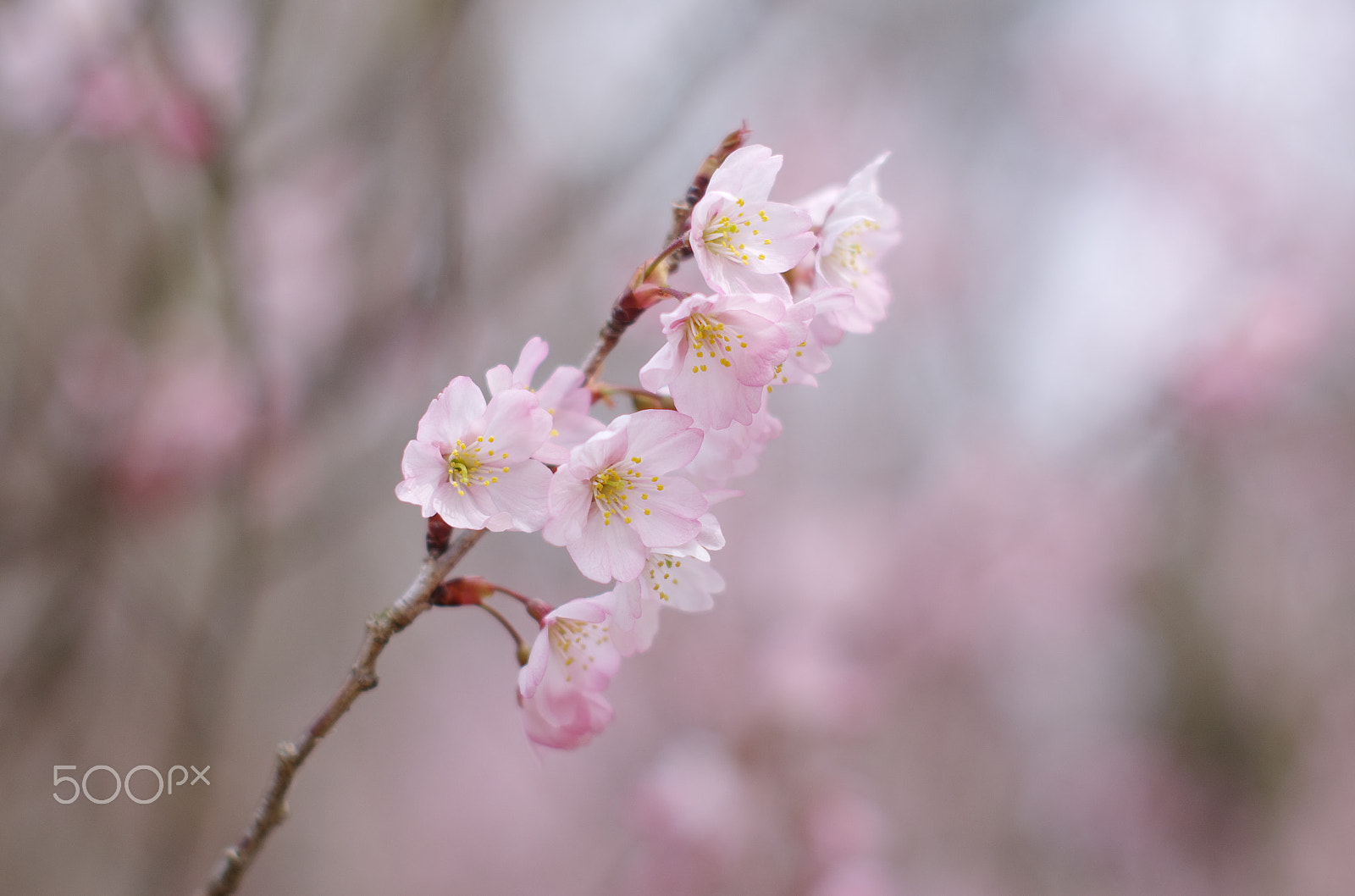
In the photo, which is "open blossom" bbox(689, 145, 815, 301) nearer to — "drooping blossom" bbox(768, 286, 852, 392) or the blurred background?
"drooping blossom" bbox(768, 286, 852, 392)

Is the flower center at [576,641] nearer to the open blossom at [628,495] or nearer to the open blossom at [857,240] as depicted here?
the open blossom at [628,495]

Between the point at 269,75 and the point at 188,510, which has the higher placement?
the point at 269,75

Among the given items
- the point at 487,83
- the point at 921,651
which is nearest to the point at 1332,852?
the point at 921,651

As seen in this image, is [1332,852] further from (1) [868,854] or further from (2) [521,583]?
(2) [521,583]

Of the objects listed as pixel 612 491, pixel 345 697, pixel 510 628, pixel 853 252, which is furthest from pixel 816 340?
pixel 345 697

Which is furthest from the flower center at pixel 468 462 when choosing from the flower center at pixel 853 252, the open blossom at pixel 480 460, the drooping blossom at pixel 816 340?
the flower center at pixel 853 252

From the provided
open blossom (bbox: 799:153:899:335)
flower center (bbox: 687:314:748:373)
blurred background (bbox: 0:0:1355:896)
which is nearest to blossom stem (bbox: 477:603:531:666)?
flower center (bbox: 687:314:748:373)
